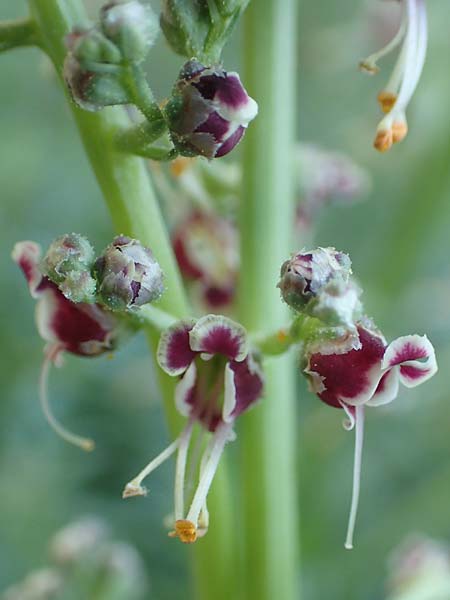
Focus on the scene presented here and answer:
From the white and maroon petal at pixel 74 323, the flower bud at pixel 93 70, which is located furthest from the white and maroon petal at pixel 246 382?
the flower bud at pixel 93 70

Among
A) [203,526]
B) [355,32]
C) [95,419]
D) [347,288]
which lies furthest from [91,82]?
[355,32]

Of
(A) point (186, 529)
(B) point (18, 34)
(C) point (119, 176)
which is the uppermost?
(B) point (18, 34)

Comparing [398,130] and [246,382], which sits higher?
[398,130]

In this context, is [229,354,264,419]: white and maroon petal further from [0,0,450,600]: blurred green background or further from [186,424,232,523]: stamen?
[0,0,450,600]: blurred green background

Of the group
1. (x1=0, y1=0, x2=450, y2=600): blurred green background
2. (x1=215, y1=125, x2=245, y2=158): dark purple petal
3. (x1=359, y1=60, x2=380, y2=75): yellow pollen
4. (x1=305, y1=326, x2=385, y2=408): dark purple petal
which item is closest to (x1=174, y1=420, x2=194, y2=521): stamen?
(x1=305, y1=326, x2=385, y2=408): dark purple petal

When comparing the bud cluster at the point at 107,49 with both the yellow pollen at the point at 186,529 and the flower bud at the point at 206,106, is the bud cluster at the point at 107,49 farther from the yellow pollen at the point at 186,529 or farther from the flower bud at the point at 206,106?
the yellow pollen at the point at 186,529

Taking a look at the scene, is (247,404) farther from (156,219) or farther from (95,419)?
(95,419)

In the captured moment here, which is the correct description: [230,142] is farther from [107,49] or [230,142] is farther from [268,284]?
[268,284]

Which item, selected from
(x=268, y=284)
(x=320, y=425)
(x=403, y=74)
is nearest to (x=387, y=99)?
(x=403, y=74)
